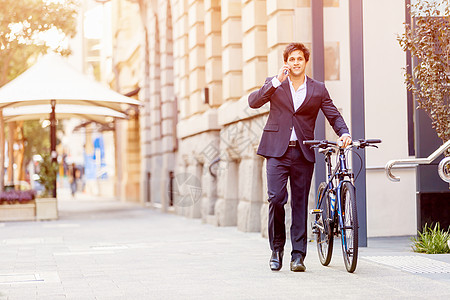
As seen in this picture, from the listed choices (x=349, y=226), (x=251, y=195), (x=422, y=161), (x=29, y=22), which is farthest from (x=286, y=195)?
(x=29, y=22)

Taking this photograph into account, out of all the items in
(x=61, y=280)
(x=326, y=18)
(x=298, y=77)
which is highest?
(x=326, y=18)

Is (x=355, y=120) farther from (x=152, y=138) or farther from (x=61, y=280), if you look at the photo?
(x=152, y=138)

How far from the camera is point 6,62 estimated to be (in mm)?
21469

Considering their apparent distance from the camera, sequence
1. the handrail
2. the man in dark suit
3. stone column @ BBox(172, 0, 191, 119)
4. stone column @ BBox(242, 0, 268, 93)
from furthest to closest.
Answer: stone column @ BBox(172, 0, 191, 119), stone column @ BBox(242, 0, 268, 93), the handrail, the man in dark suit

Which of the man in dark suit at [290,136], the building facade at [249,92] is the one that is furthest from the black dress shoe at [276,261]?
the building facade at [249,92]

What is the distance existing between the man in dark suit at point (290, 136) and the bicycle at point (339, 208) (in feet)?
0.63

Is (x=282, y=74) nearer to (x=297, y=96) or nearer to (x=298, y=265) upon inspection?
(x=297, y=96)

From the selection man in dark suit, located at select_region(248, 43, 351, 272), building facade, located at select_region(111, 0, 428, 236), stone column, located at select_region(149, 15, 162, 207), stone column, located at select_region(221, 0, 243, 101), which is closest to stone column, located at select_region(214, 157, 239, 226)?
building facade, located at select_region(111, 0, 428, 236)

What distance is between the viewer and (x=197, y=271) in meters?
7.81

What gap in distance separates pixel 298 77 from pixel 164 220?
34.9 ft

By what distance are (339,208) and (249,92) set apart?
6.31 meters

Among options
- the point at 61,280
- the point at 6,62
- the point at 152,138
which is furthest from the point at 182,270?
the point at 152,138

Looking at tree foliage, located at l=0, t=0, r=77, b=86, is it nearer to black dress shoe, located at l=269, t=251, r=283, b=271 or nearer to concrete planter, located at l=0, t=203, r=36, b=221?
concrete planter, located at l=0, t=203, r=36, b=221

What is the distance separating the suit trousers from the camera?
25.3ft
